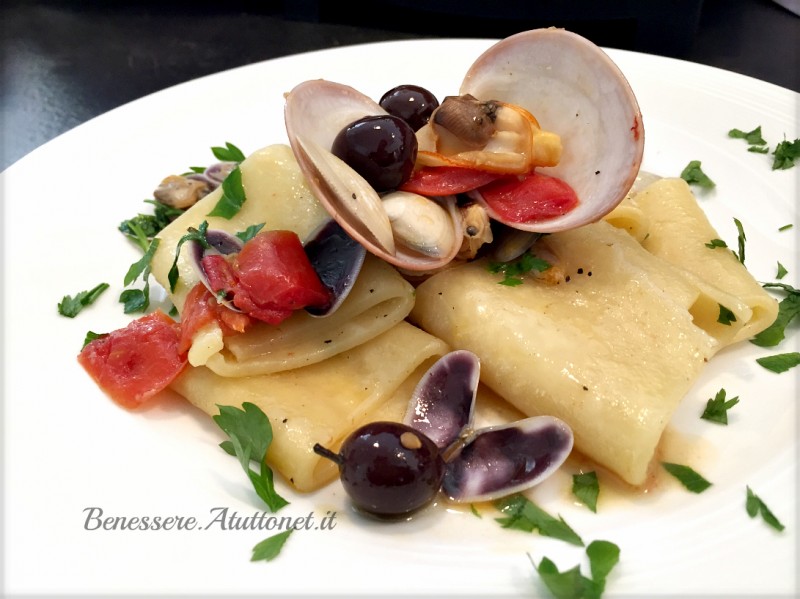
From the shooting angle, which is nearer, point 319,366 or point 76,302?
point 319,366

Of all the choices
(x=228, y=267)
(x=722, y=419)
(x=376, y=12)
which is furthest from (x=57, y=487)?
(x=376, y=12)

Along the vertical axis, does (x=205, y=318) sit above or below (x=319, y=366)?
above

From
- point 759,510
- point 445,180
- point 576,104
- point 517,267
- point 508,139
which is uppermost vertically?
point 576,104

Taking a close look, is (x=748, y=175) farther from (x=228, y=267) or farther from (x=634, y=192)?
(x=228, y=267)

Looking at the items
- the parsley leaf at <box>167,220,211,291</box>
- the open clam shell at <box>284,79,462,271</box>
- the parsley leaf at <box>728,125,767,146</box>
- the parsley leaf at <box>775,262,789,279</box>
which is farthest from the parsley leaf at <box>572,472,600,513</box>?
the parsley leaf at <box>728,125,767,146</box>

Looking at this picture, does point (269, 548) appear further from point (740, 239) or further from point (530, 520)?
point (740, 239)

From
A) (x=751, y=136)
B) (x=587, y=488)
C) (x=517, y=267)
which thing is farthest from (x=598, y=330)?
(x=751, y=136)
